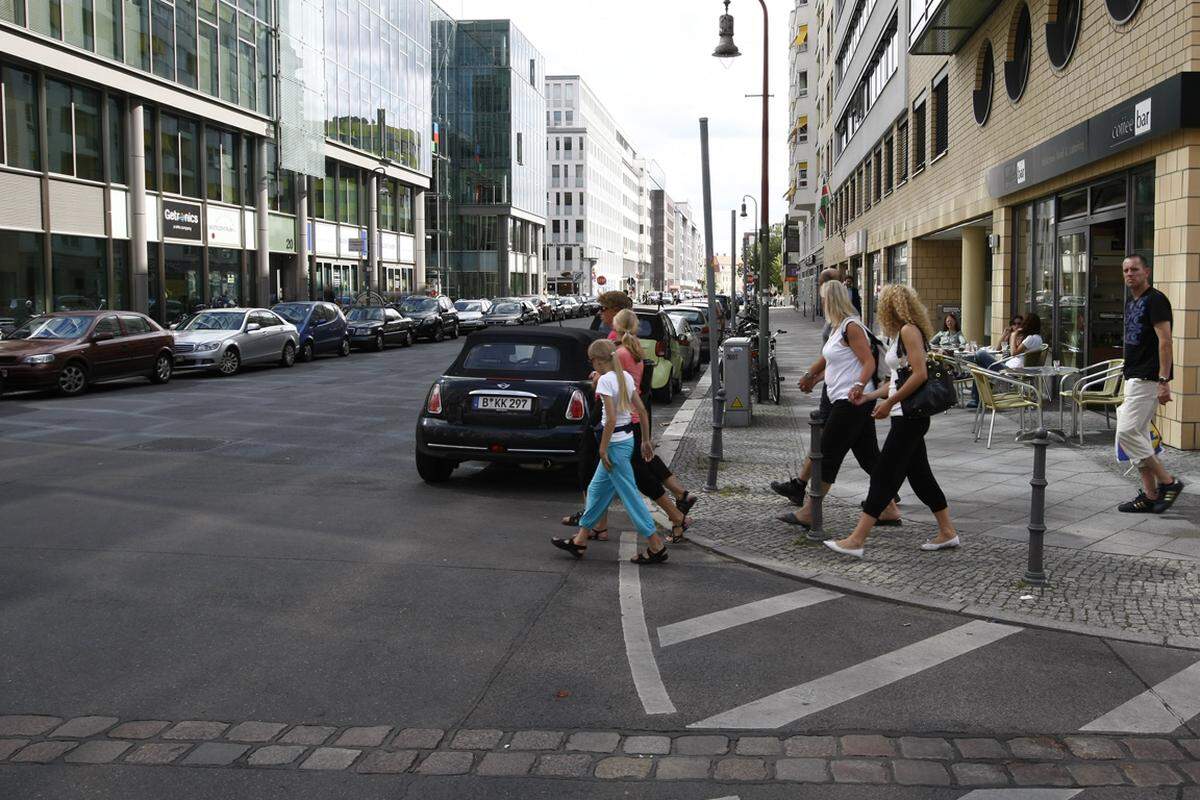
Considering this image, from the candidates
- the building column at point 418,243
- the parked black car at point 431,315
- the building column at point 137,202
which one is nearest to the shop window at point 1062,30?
the building column at point 137,202

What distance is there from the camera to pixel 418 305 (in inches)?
1636

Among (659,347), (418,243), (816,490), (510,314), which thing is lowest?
(816,490)

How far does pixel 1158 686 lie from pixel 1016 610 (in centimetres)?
120

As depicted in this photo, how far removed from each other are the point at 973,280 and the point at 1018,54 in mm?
6257

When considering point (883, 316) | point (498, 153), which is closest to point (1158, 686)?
point (883, 316)

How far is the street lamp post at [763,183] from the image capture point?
1716 centimetres

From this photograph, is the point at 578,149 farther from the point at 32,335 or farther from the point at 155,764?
the point at 155,764

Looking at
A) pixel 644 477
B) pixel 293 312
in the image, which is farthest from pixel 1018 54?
pixel 293 312

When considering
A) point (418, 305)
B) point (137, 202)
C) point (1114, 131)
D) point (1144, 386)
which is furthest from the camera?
point (418, 305)

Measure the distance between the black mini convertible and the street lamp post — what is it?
23.3 feet

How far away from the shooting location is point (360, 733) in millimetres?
4305

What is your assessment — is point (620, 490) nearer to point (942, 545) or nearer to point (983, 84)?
point (942, 545)

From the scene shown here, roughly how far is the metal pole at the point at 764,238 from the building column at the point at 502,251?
58842 millimetres

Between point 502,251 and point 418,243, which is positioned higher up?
point 502,251
